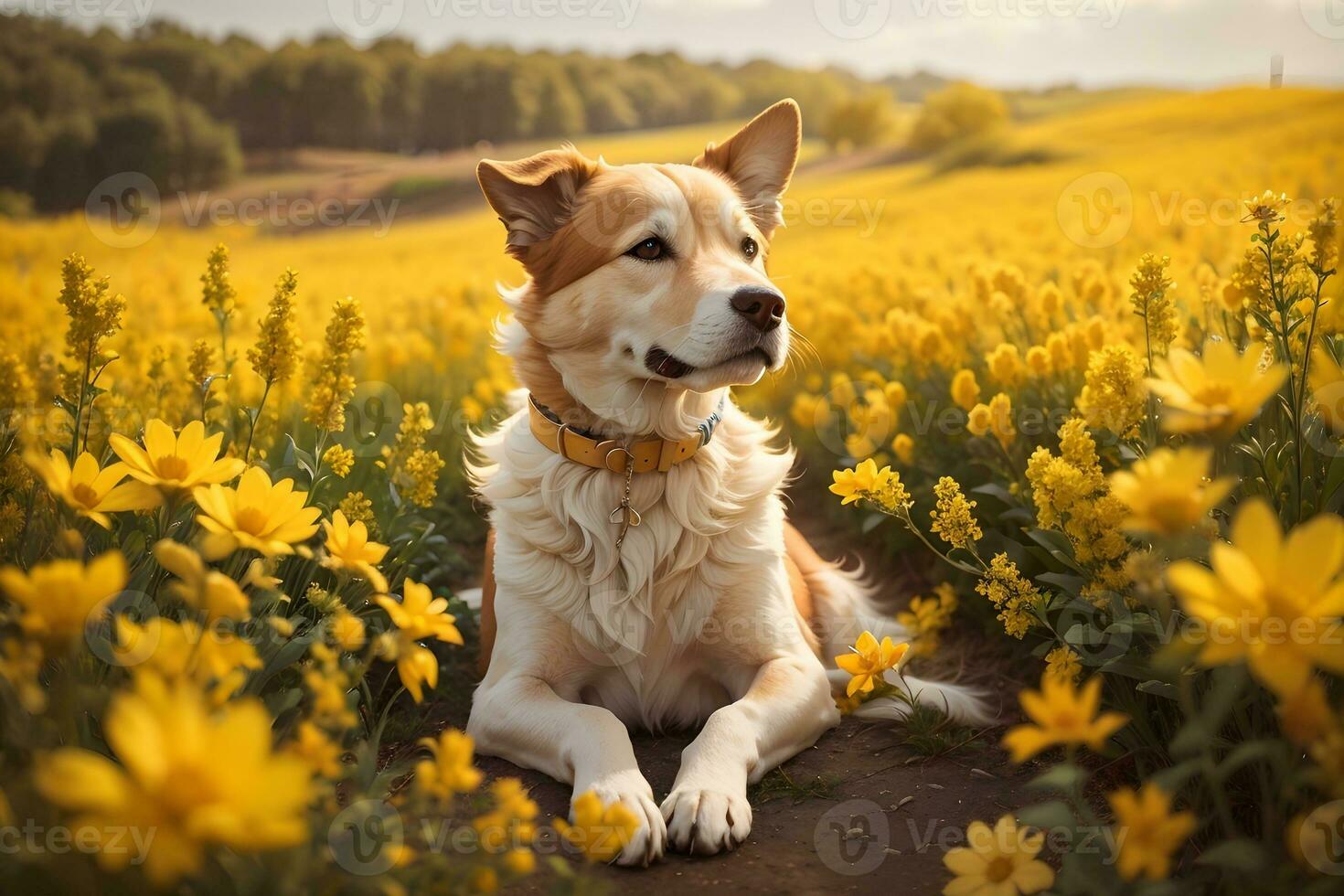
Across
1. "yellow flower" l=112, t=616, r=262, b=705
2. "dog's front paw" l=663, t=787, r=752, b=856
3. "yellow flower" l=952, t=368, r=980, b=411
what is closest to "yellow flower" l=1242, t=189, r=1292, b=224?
"yellow flower" l=952, t=368, r=980, b=411

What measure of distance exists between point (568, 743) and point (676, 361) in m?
1.20

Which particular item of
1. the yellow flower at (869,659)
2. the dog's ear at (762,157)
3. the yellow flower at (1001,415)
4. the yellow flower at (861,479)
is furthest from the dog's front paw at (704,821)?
the dog's ear at (762,157)

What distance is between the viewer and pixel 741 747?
109 inches

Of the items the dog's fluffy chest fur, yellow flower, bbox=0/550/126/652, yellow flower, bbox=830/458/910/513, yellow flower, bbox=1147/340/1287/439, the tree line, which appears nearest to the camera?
yellow flower, bbox=0/550/126/652

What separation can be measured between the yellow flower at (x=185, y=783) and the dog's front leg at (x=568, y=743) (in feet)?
4.62

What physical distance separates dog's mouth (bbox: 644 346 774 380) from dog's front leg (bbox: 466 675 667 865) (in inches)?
42.1

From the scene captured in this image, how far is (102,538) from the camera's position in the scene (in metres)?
2.74

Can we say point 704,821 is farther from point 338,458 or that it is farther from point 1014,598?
point 338,458

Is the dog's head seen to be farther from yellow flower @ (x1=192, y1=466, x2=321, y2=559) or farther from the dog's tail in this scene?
yellow flower @ (x1=192, y1=466, x2=321, y2=559)

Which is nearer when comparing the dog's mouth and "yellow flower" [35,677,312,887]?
"yellow flower" [35,677,312,887]

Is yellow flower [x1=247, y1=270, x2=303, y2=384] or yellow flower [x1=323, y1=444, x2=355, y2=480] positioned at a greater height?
yellow flower [x1=247, y1=270, x2=303, y2=384]

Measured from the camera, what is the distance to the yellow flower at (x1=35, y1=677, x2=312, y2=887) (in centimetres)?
108

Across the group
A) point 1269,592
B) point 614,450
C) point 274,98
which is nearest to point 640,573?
point 614,450

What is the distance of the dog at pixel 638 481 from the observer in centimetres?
309
